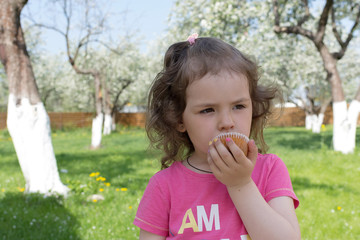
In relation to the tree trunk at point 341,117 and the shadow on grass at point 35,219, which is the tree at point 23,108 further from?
the tree trunk at point 341,117

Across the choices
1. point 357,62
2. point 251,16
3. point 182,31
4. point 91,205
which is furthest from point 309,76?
point 91,205

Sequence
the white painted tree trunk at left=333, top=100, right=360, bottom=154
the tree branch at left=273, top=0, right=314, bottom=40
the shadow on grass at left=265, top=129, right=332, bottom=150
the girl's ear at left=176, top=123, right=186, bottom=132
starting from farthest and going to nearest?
1. the shadow on grass at left=265, top=129, right=332, bottom=150
2. the tree branch at left=273, top=0, right=314, bottom=40
3. the white painted tree trunk at left=333, top=100, right=360, bottom=154
4. the girl's ear at left=176, top=123, right=186, bottom=132

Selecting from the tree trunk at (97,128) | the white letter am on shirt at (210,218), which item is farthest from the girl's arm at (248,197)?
the tree trunk at (97,128)

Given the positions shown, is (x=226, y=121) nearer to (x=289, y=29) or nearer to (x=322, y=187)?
(x=322, y=187)

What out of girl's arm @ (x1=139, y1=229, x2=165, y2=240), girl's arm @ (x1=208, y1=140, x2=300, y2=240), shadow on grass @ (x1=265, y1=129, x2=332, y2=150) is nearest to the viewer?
girl's arm @ (x1=208, y1=140, x2=300, y2=240)

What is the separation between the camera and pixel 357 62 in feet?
97.9

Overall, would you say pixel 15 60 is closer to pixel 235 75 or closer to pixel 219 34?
pixel 235 75

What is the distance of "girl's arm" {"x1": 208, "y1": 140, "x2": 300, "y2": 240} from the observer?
4.58 ft

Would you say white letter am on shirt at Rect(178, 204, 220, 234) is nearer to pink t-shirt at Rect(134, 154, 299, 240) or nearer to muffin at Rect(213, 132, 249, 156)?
pink t-shirt at Rect(134, 154, 299, 240)

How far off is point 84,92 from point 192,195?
3465 cm

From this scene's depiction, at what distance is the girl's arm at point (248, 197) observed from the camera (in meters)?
1.40

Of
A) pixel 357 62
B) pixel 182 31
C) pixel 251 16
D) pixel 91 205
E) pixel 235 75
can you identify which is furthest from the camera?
pixel 357 62

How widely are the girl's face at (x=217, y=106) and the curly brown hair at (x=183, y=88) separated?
6cm

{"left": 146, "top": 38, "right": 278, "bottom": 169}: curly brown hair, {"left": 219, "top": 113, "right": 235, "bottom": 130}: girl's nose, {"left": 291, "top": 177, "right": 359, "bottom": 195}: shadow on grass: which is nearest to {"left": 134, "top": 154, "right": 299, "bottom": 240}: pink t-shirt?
{"left": 219, "top": 113, "right": 235, "bottom": 130}: girl's nose
